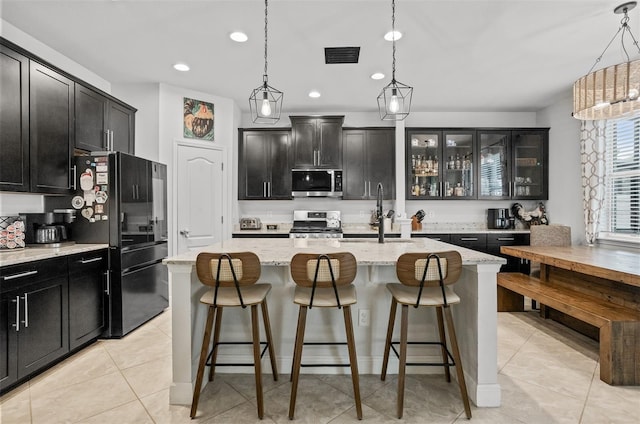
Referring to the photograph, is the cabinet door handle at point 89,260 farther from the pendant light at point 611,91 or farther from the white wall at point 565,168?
the white wall at point 565,168

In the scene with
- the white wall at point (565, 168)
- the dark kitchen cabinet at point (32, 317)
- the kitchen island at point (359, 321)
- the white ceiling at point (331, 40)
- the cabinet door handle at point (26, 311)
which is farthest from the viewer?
the white wall at point (565, 168)

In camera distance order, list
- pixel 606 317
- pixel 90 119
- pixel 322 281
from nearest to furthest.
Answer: pixel 322 281, pixel 606 317, pixel 90 119

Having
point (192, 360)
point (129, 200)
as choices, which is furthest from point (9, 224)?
point (192, 360)

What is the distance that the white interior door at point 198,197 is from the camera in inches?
161

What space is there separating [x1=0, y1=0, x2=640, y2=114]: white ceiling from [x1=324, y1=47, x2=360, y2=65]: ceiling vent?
0.21 ft

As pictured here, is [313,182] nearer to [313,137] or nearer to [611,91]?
[313,137]

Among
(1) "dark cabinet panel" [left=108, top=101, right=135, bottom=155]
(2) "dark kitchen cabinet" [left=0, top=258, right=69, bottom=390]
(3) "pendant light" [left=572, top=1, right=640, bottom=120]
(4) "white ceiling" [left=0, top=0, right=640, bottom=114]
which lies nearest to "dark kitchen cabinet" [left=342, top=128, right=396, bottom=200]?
(4) "white ceiling" [left=0, top=0, right=640, bottom=114]

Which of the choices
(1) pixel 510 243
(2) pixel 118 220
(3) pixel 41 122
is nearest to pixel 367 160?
(1) pixel 510 243

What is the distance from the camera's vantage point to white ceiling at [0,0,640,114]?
8.06 ft

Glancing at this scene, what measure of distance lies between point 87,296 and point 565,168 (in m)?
5.97

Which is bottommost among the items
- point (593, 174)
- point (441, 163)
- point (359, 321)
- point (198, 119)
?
point (359, 321)

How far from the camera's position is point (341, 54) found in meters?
3.14

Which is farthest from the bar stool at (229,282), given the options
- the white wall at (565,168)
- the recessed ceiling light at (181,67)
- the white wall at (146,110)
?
the white wall at (565,168)

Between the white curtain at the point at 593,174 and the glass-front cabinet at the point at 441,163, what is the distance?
1331mm
